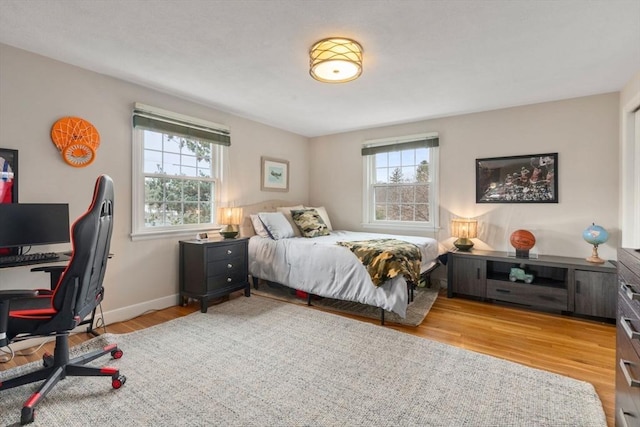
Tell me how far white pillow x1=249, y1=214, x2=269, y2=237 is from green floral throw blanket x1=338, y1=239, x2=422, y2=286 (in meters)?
1.28

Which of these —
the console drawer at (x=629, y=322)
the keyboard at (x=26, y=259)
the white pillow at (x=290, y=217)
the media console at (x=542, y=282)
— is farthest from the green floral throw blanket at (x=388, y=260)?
the keyboard at (x=26, y=259)

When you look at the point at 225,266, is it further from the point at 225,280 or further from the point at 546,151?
the point at 546,151

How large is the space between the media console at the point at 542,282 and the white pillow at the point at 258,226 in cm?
232

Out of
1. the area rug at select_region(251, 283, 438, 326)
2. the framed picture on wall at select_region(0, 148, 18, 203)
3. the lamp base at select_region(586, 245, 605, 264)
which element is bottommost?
the area rug at select_region(251, 283, 438, 326)

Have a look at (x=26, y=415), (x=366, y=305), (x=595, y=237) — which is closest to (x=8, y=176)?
(x=26, y=415)

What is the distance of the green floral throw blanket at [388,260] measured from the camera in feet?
9.05

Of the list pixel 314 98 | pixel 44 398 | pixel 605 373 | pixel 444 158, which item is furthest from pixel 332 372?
pixel 444 158

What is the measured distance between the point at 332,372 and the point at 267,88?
2659 mm

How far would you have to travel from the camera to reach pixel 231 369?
2.07 m

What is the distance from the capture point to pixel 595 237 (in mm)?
3109

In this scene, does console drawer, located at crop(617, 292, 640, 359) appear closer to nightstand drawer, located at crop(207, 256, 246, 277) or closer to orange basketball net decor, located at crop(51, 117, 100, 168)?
nightstand drawer, located at crop(207, 256, 246, 277)

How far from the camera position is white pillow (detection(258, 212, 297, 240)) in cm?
382

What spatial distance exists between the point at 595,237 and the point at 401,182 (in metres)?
2.26

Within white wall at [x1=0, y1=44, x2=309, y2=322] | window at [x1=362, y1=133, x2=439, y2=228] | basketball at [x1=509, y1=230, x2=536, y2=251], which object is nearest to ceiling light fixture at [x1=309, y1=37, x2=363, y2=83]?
white wall at [x1=0, y1=44, x2=309, y2=322]
